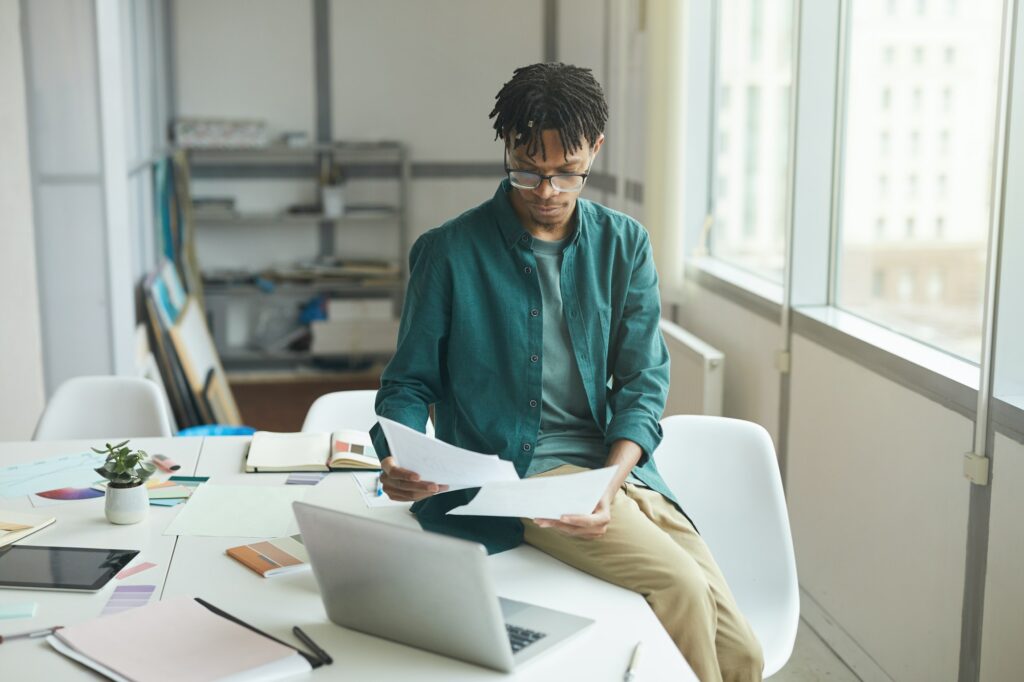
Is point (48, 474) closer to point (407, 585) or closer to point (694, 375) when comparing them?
point (407, 585)

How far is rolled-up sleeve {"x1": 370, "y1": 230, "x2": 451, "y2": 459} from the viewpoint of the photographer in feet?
6.34

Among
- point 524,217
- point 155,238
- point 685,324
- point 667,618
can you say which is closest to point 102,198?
point 155,238

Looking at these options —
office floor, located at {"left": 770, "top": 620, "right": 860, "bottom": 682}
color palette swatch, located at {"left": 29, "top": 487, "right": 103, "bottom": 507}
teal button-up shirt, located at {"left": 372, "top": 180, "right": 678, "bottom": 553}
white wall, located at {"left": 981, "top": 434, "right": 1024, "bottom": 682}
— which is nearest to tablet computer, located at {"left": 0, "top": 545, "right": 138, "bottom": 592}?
color palette swatch, located at {"left": 29, "top": 487, "right": 103, "bottom": 507}

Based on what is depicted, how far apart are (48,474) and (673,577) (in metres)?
1.33

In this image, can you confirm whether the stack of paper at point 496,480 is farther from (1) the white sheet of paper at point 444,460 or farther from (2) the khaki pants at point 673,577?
(2) the khaki pants at point 673,577

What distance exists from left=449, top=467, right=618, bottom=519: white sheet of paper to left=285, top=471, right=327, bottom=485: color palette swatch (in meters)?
0.66

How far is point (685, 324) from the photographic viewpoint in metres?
4.73

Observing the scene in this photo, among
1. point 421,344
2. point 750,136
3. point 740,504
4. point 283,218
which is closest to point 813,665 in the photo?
point 740,504

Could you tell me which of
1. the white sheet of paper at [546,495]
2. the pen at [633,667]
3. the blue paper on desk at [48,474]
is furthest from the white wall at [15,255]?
the pen at [633,667]

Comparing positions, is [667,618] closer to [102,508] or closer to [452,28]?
[102,508]

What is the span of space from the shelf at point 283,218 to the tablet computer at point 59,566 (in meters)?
4.92

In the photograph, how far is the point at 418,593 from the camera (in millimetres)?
1396

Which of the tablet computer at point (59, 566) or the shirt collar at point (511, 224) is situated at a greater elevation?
the shirt collar at point (511, 224)

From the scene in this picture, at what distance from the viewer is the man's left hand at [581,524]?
1.66 meters
